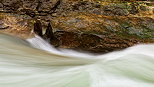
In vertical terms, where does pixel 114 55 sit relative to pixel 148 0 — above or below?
below

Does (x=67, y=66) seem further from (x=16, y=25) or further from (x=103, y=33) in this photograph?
(x=16, y=25)

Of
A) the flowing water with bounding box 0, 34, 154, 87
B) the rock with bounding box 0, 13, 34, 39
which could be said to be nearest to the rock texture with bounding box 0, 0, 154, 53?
the rock with bounding box 0, 13, 34, 39

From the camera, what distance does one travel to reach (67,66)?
17.1ft

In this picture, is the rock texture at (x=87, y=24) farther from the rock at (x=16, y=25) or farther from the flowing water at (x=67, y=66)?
the flowing water at (x=67, y=66)

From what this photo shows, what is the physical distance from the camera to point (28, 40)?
691 cm

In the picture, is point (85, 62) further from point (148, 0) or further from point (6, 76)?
point (148, 0)

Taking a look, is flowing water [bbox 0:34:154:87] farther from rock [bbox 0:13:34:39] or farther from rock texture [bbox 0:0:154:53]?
rock [bbox 0:13:34:39]

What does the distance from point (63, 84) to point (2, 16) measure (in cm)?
434

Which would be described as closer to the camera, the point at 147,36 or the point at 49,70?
the point at 49,70

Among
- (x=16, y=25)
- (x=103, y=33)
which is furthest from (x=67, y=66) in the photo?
(x=16, y=25)

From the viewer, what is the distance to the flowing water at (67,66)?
4.20 metres

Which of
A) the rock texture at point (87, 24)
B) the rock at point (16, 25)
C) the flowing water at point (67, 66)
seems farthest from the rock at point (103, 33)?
the rock at point (16, 25)

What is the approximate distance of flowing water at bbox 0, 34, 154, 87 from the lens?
420 cm

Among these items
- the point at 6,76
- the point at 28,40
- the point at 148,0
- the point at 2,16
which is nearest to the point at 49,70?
the point at 6,76
